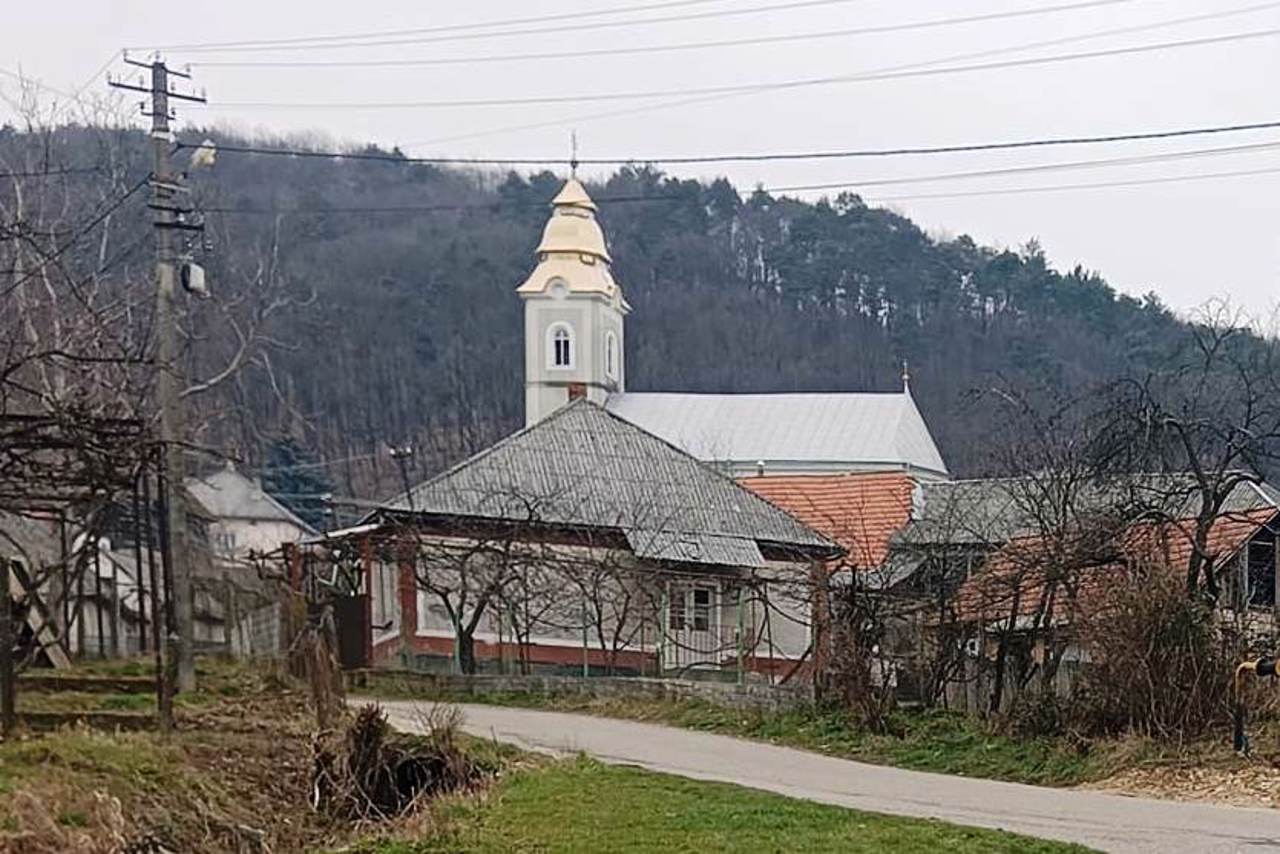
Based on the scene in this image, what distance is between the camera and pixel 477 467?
Result: 2808 cm

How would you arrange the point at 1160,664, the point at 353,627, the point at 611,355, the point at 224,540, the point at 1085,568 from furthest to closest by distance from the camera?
the point at 611,355, the point at 224,540, the point at 353,627, the point at 1085,568, the point at 1160,664

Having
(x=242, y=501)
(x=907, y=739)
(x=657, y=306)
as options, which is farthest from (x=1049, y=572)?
(x=657, y=306)

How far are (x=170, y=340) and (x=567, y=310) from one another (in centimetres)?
4212

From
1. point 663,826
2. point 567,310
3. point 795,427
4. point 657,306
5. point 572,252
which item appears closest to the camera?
point 663,826

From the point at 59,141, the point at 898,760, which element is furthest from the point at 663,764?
the point at 59,141

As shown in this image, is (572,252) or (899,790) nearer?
(899,790)

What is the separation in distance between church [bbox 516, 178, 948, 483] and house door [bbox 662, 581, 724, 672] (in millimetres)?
24930

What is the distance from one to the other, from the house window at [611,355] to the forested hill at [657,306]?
17.2m

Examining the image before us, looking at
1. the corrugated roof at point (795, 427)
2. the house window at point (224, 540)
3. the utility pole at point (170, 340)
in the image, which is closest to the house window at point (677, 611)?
the utility pole at point (170, 340)

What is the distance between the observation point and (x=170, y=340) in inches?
637

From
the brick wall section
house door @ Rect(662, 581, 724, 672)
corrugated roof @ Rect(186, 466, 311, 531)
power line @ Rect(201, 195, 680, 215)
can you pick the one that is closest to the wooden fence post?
house door @ Rect(662, 581, 724, 672)

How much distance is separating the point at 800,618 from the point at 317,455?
6213cm

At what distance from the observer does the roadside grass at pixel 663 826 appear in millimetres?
9117

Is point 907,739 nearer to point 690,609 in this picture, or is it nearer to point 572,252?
point 690,609
